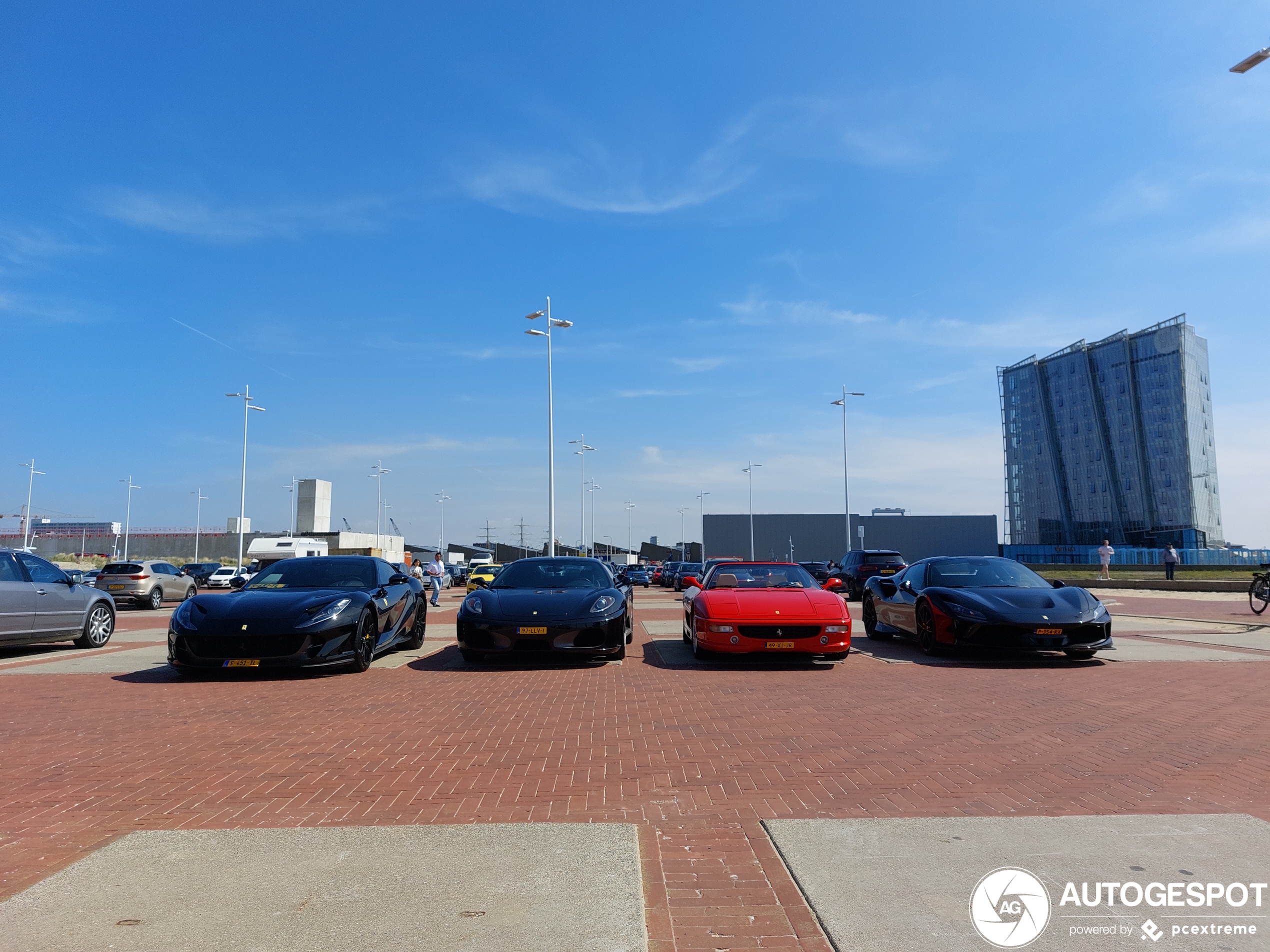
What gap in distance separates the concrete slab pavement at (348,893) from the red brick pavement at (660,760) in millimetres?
188

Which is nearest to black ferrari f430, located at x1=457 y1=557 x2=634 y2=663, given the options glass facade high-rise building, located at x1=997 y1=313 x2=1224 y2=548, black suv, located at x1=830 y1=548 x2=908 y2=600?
black suv, located at x1=830 y1=548 x2=908 y2=600

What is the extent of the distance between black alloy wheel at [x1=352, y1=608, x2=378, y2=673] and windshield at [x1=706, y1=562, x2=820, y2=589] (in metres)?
4.18

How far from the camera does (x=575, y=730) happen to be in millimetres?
6215

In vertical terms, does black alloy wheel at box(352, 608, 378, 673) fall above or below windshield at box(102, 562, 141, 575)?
below

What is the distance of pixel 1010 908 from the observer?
3.04m

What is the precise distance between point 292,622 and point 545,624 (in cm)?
260

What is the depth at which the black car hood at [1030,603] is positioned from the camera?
31.9ft

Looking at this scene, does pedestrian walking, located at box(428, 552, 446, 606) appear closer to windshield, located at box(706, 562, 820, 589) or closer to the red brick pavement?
windshield, located at box(706, 562, 820, 589)

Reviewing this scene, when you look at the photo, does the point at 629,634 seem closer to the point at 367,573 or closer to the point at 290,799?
the point at 367,573

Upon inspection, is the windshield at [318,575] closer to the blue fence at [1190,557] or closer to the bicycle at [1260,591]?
the bicycle at [1260,591]

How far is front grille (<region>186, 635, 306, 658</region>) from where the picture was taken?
28.2 feet

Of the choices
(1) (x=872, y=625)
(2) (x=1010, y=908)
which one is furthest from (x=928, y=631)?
(2) (x=1010, y=908)

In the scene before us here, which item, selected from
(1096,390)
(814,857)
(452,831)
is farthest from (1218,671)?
(1096,390)

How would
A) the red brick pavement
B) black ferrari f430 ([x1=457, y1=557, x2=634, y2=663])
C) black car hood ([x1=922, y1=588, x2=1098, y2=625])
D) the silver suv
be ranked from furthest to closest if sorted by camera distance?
the silver suv
black car hood ([x1=922, y1=588, x2=1098, y2=625])
black ferrari f430 ([x1=457, y1=557, x2=634, y2=663])
the red brick pavement
